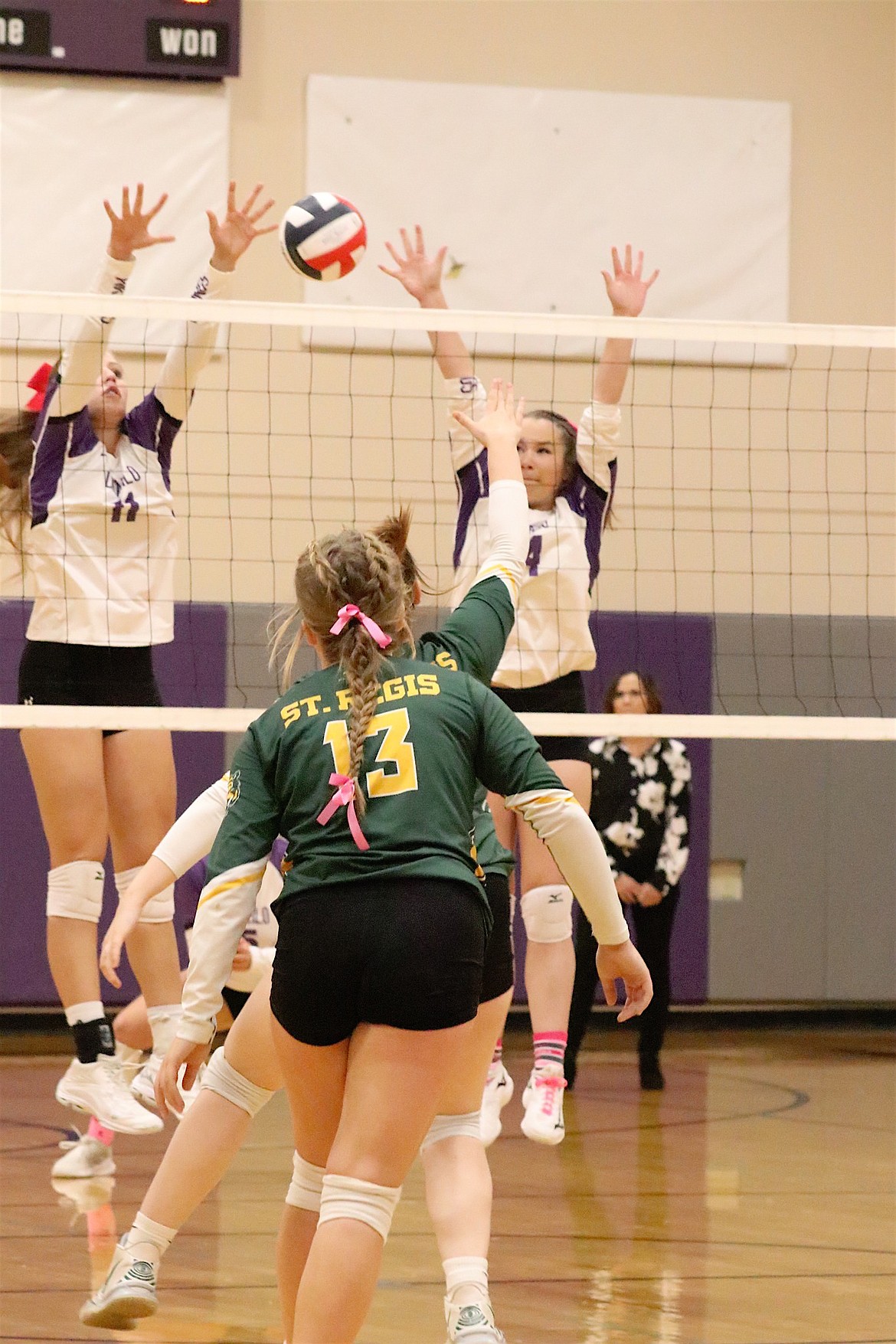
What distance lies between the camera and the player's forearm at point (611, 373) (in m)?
4.84

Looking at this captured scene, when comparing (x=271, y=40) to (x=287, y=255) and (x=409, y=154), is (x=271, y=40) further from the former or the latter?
(x=287, y=255)

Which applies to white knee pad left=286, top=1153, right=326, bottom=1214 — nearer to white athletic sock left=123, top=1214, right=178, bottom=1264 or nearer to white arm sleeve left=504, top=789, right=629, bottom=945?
white athletic sock left=123, top=1214, right=178, bottom=1264

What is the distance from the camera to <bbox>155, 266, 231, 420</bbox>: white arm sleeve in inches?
189

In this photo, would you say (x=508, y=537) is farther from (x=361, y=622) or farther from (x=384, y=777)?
(x=384, y=777)

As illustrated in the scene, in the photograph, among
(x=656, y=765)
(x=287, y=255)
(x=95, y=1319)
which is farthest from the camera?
(x=656, y=765)

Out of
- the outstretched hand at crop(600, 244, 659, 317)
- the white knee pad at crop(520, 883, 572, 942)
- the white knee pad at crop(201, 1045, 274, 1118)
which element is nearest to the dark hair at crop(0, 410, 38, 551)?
the outstretched hand at crop(600, 244, 659, 317)

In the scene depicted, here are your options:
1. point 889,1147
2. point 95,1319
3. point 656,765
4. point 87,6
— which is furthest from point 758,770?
point 95,1319

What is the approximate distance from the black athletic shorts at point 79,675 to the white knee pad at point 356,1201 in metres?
2.40

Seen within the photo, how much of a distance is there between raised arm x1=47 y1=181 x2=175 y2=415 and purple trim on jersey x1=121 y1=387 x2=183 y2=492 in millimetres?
166

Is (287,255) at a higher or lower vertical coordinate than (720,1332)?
higher

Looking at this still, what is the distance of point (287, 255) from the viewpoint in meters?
5.10

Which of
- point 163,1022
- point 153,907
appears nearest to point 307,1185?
point 163,1022

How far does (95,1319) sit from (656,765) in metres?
4.31

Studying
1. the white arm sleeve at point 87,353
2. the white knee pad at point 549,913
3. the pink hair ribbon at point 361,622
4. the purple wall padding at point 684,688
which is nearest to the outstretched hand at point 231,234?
the white arm sleeve at point 87,353
